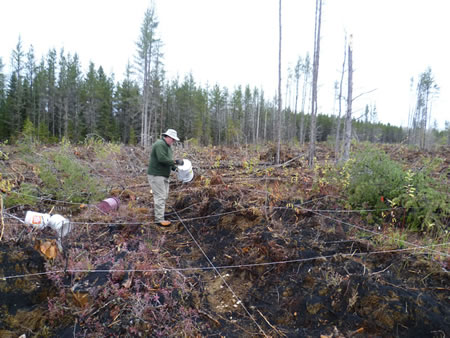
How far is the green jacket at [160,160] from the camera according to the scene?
15.7 ft

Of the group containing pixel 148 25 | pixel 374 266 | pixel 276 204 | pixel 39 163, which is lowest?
pixel 374 266

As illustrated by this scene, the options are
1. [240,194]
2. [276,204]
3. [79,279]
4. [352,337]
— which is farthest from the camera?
[240,194]

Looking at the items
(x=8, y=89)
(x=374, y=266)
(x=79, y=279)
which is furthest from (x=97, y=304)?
(x=8, y=89)

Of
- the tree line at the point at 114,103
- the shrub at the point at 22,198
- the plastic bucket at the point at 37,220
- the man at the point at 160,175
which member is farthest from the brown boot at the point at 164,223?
the tree line at the point at 114,103

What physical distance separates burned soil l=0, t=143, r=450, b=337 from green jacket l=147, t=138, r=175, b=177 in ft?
3.52

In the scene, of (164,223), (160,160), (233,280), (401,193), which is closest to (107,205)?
(164,223)

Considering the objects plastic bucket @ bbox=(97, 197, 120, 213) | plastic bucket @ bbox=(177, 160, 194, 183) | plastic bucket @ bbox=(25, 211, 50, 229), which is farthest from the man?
plastic bucket @ bbox=(25, 211, 50, 229)

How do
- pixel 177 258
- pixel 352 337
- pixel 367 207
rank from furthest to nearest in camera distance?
pixel 367 207 < pixel 177 258 < pixel 352 337

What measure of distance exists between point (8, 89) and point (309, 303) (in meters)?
37.0

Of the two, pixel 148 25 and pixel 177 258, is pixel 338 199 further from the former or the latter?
pixel 148 25

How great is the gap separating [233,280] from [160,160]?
251 cm

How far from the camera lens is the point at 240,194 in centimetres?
509

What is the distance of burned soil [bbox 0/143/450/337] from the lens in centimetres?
238

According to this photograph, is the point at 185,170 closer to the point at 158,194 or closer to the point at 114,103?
the point at 158,194
